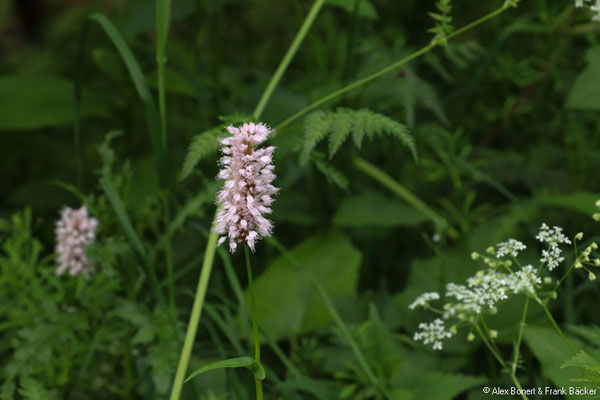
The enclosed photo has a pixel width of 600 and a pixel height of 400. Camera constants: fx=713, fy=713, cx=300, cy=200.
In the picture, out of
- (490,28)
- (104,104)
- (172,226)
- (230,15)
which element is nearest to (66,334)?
(172,226)

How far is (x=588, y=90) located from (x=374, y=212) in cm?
74

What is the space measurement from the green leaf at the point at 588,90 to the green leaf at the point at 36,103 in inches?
66.0

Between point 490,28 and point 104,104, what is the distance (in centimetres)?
158

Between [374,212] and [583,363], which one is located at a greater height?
[374,212]

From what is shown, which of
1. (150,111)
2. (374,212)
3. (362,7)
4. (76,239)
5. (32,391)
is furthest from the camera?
(374,212)

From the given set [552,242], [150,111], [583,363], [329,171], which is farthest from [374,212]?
[583,363]

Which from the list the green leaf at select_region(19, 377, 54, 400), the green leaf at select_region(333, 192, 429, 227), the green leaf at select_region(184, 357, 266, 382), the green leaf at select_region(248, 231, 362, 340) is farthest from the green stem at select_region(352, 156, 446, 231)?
the green leaf at select_region(19, 377, 54, 400)

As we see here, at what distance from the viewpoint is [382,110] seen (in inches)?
98.0

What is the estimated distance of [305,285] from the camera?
7.41 ft

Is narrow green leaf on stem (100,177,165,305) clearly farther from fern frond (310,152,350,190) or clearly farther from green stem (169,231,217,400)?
fern frond (310,152,350,190)

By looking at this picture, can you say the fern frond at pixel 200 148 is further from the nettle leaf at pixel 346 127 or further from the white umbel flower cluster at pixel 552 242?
the white umbel flower cluster at pixel 552 242

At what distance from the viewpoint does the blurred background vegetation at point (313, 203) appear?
1828 millimetres

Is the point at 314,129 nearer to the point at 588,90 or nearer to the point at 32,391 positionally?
the point at 32,391

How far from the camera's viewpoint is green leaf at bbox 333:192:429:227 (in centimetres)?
223
